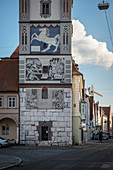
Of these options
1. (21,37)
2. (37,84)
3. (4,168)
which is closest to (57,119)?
(37,84)

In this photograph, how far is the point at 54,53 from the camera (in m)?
45.5

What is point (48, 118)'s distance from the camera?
45031 mm

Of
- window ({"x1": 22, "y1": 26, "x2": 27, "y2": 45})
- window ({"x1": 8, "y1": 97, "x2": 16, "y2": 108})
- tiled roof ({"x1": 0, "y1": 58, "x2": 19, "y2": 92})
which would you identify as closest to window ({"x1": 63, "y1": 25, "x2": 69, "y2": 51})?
window ({"x1": 22, "y1": 26, "x2": 27, "y2": 45})

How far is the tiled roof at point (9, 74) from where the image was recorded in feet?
155

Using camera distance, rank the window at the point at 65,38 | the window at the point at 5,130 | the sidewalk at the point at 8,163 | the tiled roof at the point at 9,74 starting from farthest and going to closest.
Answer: the tiled roof at the point at 9,74, the window at the point at 5,130, the window at the point at 65,38, the sidewalk at the point at 8,163

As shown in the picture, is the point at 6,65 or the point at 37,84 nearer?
the point at 37,84

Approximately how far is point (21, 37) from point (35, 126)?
1119 cm

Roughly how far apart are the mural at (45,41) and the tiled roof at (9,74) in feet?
16.0

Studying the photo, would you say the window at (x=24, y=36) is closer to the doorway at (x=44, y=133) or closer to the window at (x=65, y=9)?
the window at (x=65, y=9)

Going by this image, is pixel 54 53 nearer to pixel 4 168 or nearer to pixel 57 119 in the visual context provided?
pixel 57 119

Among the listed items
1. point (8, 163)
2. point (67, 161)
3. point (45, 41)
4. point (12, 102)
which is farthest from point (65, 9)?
point (8, 163)

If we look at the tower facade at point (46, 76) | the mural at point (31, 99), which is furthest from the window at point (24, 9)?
the mural at point (31, 99)

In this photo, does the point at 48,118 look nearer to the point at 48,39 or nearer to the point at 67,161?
the point at 48,39

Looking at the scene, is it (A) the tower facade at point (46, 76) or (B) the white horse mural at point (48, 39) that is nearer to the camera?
(A) the tower facade at point (46, 76)
